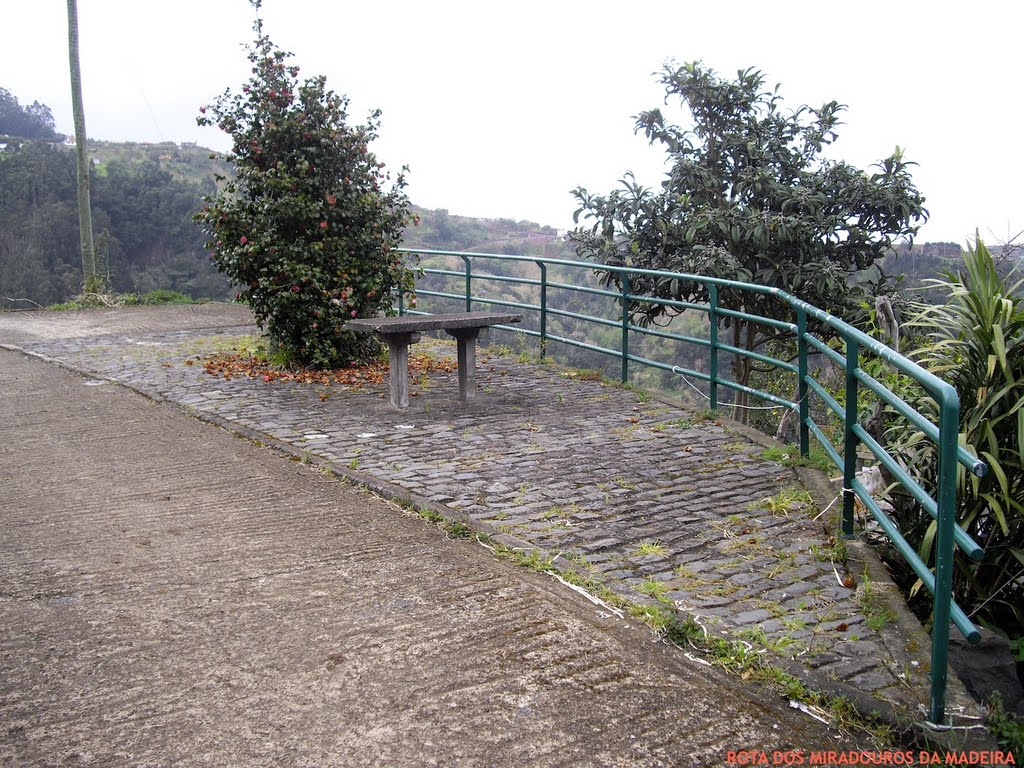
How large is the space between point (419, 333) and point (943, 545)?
19.3 ft

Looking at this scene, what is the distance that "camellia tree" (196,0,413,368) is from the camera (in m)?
9.93

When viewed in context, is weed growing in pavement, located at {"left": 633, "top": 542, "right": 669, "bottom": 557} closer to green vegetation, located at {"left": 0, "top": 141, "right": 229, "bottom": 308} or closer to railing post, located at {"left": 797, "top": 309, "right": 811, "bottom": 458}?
railing post, located at {"left": 797, "top": 309, "right": 811, "bottom": 458}

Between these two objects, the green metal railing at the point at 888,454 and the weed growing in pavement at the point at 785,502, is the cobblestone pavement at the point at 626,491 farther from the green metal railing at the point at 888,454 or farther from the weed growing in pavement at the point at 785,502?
the green metal railing at the point at 888,454

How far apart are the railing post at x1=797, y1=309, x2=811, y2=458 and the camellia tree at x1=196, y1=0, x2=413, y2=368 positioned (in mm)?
5168

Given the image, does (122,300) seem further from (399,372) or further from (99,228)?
(99,228)

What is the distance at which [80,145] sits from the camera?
1845 cm

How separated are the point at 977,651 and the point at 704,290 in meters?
8.34

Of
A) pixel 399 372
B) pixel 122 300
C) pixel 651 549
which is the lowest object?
pixel 651 549

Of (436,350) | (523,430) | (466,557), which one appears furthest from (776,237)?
(466,557)

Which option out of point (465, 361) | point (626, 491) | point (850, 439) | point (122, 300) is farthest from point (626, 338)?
point (122, 300)

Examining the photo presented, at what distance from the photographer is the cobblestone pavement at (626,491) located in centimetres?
393

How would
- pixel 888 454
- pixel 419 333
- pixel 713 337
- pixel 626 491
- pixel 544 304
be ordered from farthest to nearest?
1. pixel 544 304
2. pixel 419 333
3. pixel 713 337
4. pixel 626 491
5. pixel 888 454

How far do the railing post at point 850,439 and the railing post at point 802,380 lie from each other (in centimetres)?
128

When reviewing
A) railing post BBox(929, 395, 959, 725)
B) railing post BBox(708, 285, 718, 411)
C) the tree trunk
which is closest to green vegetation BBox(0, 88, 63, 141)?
the tree trunk
